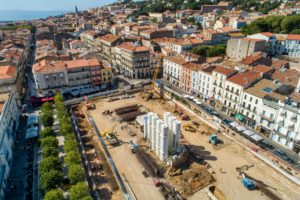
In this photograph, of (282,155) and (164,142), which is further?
(282,155)

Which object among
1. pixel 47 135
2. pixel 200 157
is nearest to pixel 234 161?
pixel 200 157

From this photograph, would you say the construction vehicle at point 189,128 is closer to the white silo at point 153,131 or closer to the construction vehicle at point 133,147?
the white silo at point 153,131

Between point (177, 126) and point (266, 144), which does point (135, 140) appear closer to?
point (177, 126)

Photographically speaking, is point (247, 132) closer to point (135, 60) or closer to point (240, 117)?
point (240, 117)

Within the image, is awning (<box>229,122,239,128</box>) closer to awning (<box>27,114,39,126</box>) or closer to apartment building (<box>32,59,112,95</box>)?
apartment building (<box>32,59,112,95</box>)

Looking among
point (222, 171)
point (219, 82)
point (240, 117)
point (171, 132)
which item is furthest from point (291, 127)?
point (171, 132)

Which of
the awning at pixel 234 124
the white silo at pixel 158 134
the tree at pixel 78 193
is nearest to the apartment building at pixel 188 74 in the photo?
the awning at pixel 234 124

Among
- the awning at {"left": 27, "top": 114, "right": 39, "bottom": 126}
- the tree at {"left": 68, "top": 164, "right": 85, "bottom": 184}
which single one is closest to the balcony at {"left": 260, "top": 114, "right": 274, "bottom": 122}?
the tree at {"left": 68, "top": 164, "right": 85, "bottom": 184}
